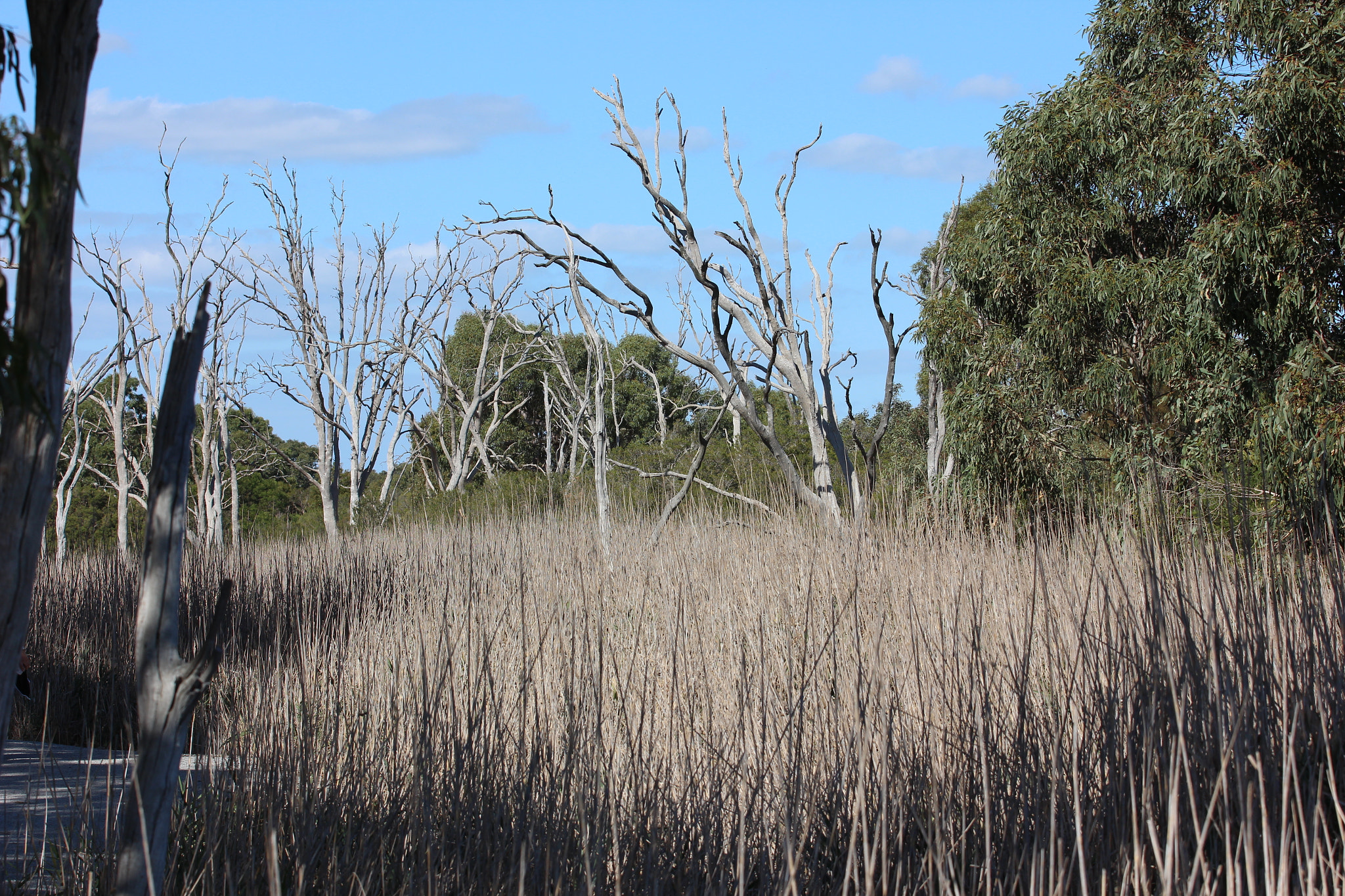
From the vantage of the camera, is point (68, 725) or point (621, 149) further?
point (621, 149)

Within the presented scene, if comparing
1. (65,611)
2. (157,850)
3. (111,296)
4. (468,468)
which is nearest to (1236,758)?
(157,850)

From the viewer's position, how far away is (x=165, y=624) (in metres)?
1.85

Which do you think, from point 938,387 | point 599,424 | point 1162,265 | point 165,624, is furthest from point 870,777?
point 938,387

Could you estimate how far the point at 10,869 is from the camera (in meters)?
3.08

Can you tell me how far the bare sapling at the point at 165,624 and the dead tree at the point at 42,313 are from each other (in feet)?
0.84

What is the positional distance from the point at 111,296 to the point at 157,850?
643 inches

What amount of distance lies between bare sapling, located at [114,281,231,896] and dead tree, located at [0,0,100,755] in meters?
0.26

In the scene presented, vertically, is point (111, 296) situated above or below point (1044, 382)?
above

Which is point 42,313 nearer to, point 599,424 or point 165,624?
point 165,624

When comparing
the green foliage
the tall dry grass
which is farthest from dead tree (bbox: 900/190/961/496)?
the tall dry grass

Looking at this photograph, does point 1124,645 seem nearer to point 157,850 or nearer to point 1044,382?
point 157,850

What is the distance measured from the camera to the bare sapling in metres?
1.82

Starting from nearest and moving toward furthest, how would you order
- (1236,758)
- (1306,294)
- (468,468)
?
1. (1236,758)
2. (1306,294)
3. (468,468)

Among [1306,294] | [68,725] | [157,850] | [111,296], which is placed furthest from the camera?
[111,296]
